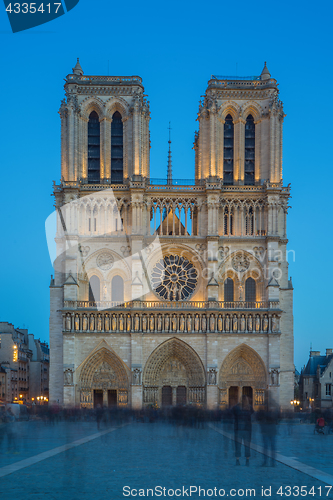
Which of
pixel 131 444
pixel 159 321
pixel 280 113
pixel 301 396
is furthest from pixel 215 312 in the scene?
pixel 301 396

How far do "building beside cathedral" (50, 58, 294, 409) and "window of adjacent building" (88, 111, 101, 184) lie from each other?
0.08m

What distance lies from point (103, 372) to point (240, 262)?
44.0 ft

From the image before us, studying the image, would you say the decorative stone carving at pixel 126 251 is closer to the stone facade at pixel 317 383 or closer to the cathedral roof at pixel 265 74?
the cathedral roof at pixel 265 74

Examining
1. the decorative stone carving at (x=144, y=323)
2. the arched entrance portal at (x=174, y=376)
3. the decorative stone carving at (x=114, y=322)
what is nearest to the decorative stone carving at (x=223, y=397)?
the arched entrance portal at (x=174, y=376)

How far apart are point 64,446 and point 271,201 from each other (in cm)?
3039

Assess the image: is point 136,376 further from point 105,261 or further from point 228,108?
point 228,108

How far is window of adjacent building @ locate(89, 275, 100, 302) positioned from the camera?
4816 centimetres

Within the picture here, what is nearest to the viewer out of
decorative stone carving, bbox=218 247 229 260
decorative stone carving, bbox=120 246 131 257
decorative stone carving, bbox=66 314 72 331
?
decorative stone carving, bbox=66 314 72 331

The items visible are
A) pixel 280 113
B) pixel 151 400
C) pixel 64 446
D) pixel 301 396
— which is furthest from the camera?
pixel 301 396

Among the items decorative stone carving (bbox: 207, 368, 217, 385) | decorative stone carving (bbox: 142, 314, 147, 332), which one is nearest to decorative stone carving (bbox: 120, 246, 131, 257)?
decorative stone carving (bbox: 142, 314, 147, 332)

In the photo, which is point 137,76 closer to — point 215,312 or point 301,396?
point 215,312

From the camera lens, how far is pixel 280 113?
4938 centimetres

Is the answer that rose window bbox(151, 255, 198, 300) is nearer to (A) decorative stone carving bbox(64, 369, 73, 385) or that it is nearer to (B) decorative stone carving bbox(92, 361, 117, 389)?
(B) decorative stone carving bbox(92, 361, 117, 389)

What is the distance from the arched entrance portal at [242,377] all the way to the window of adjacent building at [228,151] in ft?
45.6
